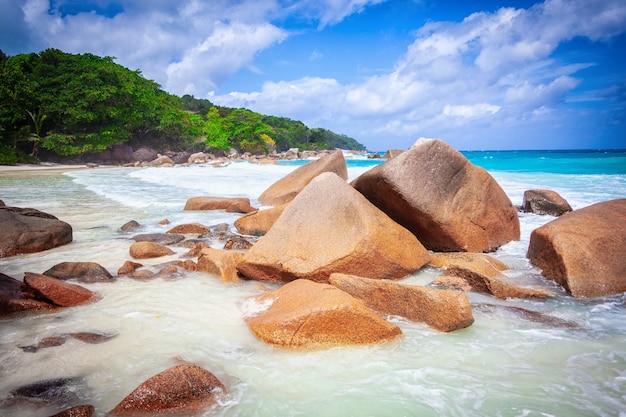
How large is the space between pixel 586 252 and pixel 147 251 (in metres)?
5.25

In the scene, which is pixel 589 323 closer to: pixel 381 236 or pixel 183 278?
pixel 381 236

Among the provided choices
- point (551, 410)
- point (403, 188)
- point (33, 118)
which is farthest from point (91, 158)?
point (551, 410)

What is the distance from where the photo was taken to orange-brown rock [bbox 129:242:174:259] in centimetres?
504

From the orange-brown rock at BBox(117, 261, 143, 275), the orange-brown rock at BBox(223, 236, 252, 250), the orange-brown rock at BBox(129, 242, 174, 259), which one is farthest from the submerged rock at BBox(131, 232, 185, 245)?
the orange-brown rock at BBox(117, 261, 143, 275)

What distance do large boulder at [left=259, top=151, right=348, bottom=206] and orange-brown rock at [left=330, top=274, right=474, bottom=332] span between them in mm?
5592

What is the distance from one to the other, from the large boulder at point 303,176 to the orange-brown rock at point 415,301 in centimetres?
559

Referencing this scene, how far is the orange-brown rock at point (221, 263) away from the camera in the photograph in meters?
4.32

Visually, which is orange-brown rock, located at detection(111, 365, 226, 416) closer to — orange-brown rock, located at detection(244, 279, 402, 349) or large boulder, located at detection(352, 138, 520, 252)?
orange-brown rock, located at detection(244, 279, 402, 349)

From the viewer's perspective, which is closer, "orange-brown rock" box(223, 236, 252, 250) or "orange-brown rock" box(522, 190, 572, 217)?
"orange-brown rock" box(223, 236, 252, 250)

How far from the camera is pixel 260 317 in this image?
10.1 feet

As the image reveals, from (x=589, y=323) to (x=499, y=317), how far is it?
2.37 feet

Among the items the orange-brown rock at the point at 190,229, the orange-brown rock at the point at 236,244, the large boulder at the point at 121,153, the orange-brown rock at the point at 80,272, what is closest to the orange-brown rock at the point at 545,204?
the orange-brown rock at the point at 236,244

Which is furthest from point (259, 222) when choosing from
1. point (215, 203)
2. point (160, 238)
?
point (215, 203)

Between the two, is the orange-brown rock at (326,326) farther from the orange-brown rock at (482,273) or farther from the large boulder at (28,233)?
the large boulder at (28,233)
